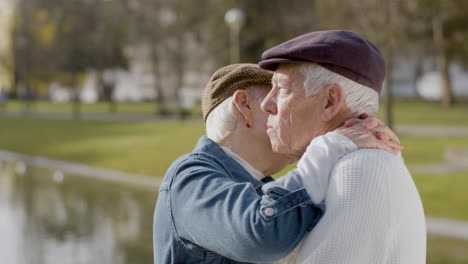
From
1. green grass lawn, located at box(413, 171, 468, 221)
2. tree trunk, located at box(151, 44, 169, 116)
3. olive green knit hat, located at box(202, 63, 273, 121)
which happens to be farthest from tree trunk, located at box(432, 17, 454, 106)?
olive green knit hat, located at box(202, 63, 273, 121)

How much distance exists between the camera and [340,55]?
1691 millimetres

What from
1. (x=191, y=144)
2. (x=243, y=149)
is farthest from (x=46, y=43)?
(x=243, y=149)

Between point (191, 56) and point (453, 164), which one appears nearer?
point (453, 164)

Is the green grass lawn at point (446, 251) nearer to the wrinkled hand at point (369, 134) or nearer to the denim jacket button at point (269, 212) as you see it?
the wrinkled hand at point (369, 134)

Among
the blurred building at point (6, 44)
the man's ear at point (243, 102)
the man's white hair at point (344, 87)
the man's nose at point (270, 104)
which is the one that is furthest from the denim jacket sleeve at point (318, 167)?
the blurred building at point (6, 44)

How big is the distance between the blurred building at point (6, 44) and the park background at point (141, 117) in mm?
131

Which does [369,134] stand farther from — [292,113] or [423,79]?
[423,79]

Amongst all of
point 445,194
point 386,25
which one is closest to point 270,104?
→ point 445,194

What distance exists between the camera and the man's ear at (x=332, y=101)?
1729 mm

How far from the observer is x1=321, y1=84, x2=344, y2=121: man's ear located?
1.73 m

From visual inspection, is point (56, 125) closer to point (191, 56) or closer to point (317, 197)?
point (191, 56)

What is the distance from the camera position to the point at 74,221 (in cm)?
Answer: 1034

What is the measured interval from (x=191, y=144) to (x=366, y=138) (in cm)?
1802

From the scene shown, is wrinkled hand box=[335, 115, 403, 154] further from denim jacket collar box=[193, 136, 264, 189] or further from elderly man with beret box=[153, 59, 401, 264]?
denim jacket collar box=[193, 136, 264, 189]
